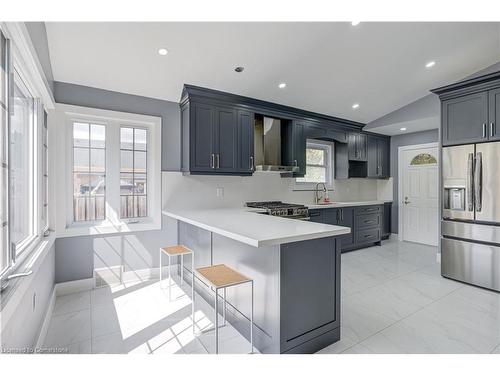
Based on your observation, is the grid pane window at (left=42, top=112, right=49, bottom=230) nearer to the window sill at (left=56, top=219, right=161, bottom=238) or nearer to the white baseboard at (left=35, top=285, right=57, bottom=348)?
the window sill at (left=56, top=219, right=161, bottom=238)

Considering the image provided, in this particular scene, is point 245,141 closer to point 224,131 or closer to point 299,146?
point 224,131

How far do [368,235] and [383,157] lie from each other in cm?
191

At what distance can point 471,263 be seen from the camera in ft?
10.9

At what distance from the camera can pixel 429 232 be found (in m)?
5.46

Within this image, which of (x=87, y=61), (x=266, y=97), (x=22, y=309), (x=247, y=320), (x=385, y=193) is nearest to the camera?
(x=22, y=309)

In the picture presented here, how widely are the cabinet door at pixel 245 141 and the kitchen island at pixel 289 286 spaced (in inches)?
69.4

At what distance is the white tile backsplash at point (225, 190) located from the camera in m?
3.72

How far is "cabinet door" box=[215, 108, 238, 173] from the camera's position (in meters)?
3.66

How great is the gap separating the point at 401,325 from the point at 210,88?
337cm

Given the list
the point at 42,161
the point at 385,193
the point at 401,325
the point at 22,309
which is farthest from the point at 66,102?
the point at 385,193

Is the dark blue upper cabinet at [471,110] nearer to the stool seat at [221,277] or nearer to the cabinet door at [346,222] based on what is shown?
the cabinet door at [346,222]

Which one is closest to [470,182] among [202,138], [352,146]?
[352,146]

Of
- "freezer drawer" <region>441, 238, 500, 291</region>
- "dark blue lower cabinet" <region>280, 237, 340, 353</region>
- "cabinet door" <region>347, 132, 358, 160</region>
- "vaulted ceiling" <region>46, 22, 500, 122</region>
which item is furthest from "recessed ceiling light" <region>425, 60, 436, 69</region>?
"dark blue lower cabinet" <region>280, 237, 340, 353</region>
